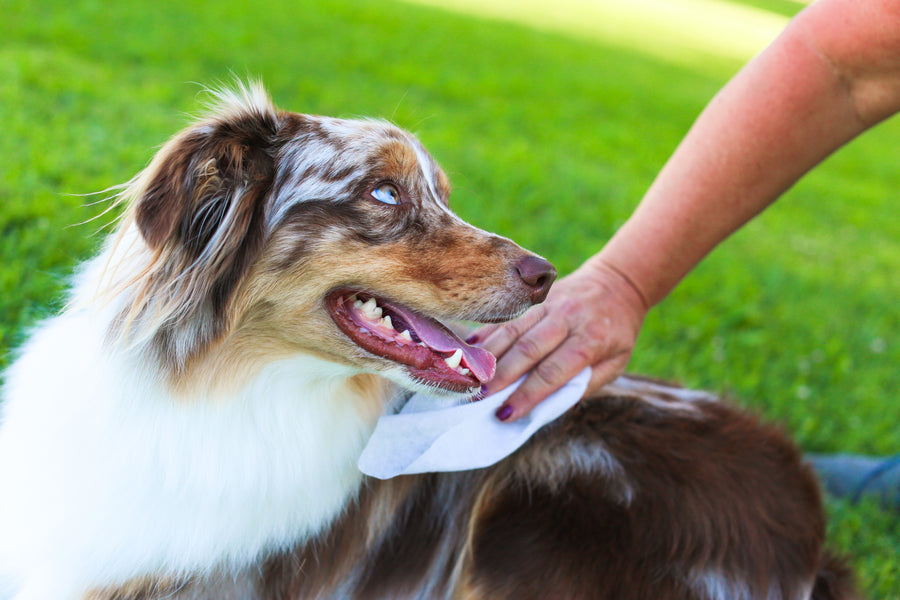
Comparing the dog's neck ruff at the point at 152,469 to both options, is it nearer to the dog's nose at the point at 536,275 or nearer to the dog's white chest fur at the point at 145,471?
the dog's white chest fur at the point at 145,471

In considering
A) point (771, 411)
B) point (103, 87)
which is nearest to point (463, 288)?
point (771, 411)

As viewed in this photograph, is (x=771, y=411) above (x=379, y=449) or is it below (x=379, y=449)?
below

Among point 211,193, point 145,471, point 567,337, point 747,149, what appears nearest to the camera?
point 211,193

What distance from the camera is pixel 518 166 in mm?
8078

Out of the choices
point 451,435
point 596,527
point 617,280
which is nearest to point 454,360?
point 451,435

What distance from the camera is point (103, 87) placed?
24.8 ft

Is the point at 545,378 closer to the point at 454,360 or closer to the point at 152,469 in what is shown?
the point at 454,360

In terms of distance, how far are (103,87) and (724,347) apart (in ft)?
20.7

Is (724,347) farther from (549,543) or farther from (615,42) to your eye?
(615,42)

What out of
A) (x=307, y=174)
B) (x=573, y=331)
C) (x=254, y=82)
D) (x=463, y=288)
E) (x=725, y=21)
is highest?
(x=254, y=82)

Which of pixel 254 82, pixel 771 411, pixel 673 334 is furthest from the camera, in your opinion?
pixel 673 334

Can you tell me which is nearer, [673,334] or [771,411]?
[771,411]

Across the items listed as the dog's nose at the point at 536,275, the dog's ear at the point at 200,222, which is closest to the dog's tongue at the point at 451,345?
the dog's nose at the point at 536,275

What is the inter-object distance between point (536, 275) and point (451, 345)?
390 millimetres
